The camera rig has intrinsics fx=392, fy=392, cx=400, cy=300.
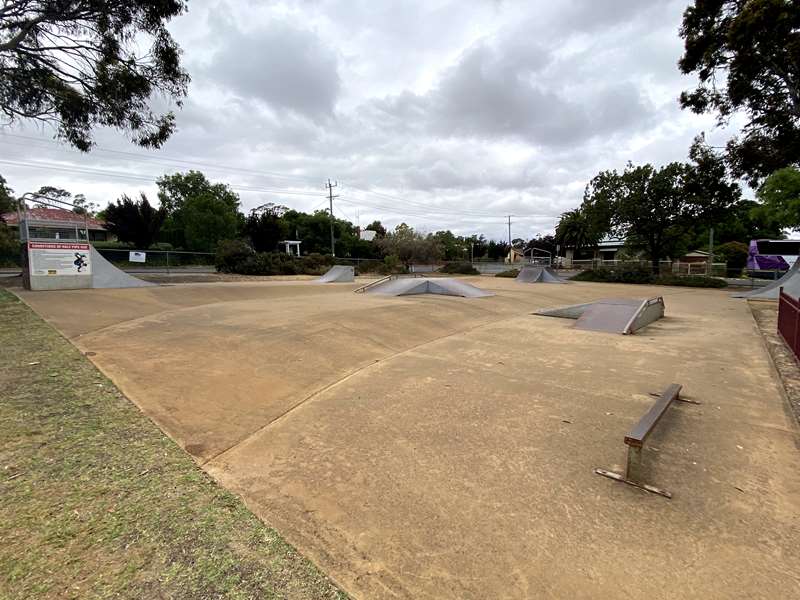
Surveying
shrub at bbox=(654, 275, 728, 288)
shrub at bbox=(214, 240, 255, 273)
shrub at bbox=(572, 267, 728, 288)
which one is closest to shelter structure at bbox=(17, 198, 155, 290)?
shrub at bbox=(214, 240, 255, 273)

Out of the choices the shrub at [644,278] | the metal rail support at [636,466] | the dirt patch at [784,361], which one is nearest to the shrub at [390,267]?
the shrub at [644,278]

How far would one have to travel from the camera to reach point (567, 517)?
7.11ft

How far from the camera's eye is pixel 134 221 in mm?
35094

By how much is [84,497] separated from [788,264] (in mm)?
39699

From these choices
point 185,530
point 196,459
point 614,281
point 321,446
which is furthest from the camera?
point 614,281

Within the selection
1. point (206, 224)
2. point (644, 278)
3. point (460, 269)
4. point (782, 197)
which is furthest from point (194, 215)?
point (782, 197)

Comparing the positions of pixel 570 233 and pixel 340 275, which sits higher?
pixel 570 233

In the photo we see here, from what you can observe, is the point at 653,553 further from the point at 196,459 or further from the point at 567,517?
the point at 196,459

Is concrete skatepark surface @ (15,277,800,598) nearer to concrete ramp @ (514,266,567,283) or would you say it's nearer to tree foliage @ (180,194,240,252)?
concrete ramp @ (514,266,567,283)

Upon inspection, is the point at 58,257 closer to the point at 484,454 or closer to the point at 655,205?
the point at 484,454

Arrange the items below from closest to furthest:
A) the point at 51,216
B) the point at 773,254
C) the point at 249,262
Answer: the point at 51,216 → the point at 249,262 → the point at 773,254

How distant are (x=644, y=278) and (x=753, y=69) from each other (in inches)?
628

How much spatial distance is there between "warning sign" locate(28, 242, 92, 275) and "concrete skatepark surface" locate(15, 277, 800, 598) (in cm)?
781

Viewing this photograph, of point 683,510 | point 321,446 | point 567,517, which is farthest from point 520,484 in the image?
point 321,446
